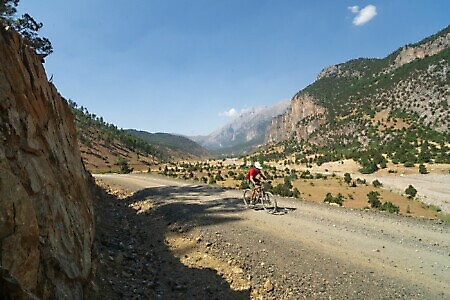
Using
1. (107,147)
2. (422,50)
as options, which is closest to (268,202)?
(107,147)

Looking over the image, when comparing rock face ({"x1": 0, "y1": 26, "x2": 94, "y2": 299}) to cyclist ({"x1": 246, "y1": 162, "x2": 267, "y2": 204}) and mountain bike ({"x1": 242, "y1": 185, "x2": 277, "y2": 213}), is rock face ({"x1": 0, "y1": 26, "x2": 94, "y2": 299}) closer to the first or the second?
Answer: cyclist ({"x1": 246, "y1": 162, "x2": 267, "y2": 204})

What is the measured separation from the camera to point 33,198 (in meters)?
4.68

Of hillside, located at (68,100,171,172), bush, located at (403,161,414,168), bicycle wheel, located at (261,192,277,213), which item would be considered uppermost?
hillside, located at (68,100,171,172)

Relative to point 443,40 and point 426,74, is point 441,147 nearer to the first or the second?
point 426,74

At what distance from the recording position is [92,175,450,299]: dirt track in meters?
7.30

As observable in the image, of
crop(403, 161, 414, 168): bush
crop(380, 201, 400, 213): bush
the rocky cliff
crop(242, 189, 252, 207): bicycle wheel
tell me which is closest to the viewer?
crop(242, 189, 252, 207): bicycle wheel

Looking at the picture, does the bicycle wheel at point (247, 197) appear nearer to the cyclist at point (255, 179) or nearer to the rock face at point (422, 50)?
the cyclist at point (255, 179)

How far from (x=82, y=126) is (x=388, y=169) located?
79326 mm

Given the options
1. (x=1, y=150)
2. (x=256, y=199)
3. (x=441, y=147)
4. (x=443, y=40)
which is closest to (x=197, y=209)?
(x=256, y=199)

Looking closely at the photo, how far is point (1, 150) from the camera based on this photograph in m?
4.22

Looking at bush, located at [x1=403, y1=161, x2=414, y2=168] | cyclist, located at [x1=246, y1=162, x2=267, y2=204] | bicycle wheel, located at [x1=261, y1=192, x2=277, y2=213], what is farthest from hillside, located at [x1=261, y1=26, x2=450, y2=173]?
cyclist, located at [x1=246, y1=162, x2=267, y2=204]

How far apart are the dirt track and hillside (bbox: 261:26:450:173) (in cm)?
3992

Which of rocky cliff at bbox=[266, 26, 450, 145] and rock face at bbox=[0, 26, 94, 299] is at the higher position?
rocky cliff at bbox=[266, 26, 450, 145]

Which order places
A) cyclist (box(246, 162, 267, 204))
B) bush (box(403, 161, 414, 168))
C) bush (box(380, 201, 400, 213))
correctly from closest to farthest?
cyclist (box(246, 162, 267, 204)), bush (box(380, 201, 400, 213)), bush (box(403, 161, 414, 168))
